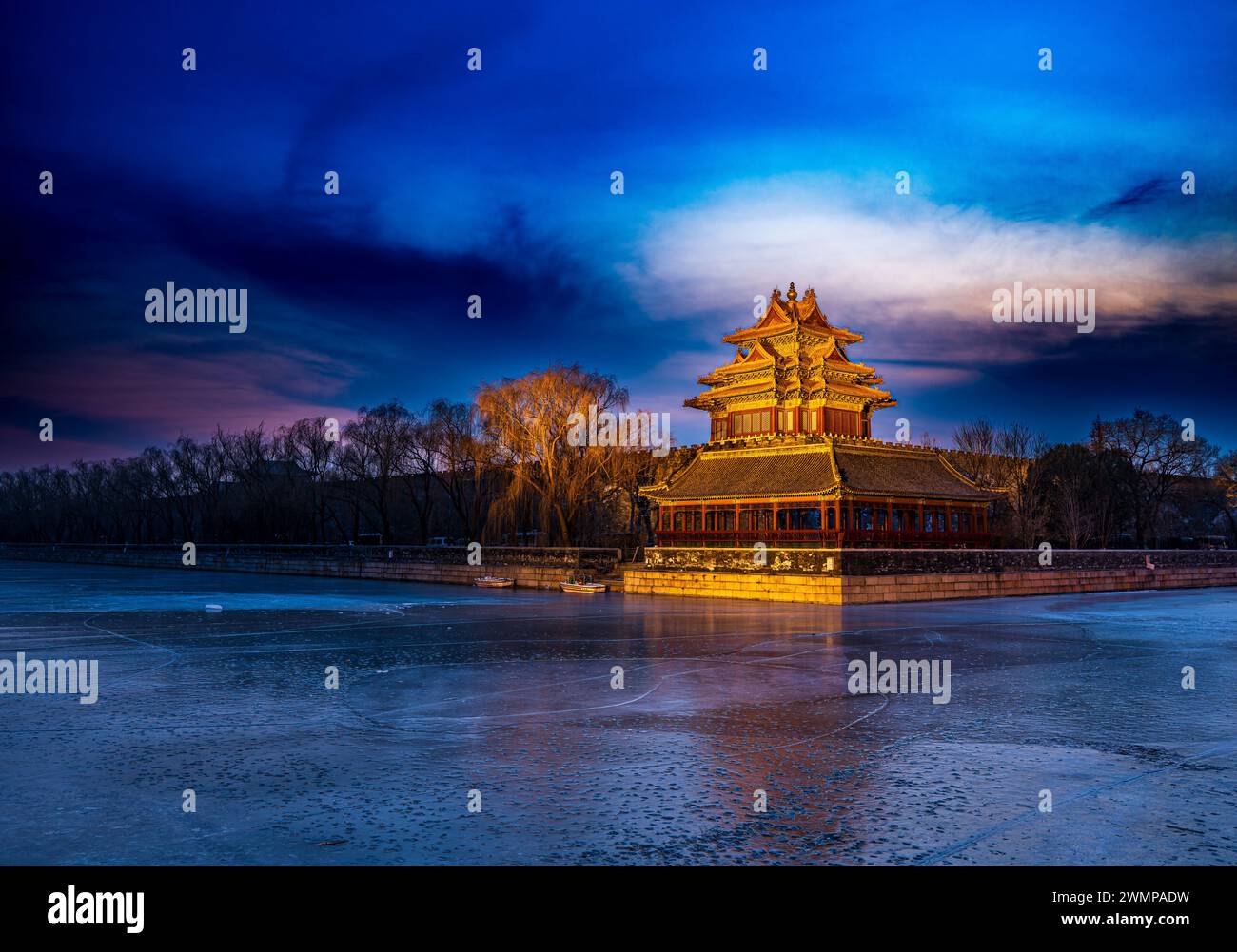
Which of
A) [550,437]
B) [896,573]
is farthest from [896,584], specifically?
[550,437]

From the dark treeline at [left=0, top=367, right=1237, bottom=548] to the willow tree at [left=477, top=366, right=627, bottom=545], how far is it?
8cm

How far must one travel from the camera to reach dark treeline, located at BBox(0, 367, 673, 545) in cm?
5144

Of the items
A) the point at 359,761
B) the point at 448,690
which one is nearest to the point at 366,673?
the point at 448,690

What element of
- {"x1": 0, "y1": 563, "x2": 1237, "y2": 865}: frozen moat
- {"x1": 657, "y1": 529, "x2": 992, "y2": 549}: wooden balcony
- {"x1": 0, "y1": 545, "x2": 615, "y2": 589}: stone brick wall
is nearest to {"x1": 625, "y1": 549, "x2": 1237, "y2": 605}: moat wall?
{"x1": 657, "y1": 529, "x2": 992, "y2": 549}: wooden balcony

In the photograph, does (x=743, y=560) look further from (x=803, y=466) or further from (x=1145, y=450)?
(x=1145, y=450)

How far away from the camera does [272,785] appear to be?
8156mm

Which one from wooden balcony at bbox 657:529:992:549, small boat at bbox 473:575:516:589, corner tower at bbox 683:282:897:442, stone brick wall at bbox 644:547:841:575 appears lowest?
small boat at bbox 473:575:516:589

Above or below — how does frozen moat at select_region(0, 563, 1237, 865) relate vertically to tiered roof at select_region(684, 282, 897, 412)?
below

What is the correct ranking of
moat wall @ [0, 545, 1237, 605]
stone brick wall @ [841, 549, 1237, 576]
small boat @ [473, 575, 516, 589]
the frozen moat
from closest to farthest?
the frozen moat → moat wall @ [0, 545, 1237, 605] → stone brick wall @ [841, 549, 1237, 576] → small boat @ [473, 575, 516, 589]

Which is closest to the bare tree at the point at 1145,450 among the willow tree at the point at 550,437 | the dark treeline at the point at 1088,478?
the dark treeline at the point at 1088,478

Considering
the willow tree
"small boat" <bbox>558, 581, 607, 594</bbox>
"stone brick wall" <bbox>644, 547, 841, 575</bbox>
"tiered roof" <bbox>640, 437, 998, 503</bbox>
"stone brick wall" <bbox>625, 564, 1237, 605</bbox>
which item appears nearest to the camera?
"stone brick wall" <bbox>625, 564, 1237, 605</bbox>

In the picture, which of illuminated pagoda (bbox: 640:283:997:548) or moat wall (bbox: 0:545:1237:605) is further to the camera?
illuminated pagoda (bbox: 640:283:997:548)

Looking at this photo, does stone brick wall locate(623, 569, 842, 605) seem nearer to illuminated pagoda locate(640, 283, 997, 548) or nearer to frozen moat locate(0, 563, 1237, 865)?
illuminated pagoda locate(640, 283, 997, 548)
